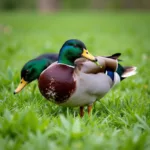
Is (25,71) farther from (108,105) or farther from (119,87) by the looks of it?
(119,87)

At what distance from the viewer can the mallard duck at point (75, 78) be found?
2.93 metres

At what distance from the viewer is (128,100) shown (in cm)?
347

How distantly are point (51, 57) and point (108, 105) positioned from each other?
1.00m

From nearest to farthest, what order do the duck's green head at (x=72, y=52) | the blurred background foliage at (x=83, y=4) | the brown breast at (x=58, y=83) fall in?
the brown breast at (x=58, y=83) < the duck's green head at (x=72, y=52) < the blurred background foliage at (x=83, y=4)

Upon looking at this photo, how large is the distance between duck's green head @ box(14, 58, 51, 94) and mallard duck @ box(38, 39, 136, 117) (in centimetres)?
38

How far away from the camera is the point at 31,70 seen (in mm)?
3457

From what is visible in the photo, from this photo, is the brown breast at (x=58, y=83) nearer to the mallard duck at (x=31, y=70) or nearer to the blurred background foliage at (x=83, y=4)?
the mallard duck at (x=31, y=70)

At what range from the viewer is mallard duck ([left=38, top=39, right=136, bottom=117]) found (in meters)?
2.93

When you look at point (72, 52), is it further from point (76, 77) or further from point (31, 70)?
point (31, 70)

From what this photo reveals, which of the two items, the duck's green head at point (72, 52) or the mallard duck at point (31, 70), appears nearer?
the duck's green head at point (72, 52)

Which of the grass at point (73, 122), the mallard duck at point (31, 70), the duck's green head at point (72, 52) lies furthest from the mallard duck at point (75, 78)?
the mallard duck at point (31, 70)

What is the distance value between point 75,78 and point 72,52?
0.89ft

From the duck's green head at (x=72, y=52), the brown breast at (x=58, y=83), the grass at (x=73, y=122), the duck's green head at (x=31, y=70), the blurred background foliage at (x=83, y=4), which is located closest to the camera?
the grass at (x=73, y=122)

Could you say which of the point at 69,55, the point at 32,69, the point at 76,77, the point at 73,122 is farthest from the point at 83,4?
the point at 73,122
